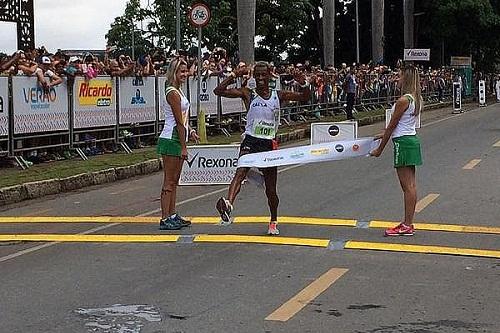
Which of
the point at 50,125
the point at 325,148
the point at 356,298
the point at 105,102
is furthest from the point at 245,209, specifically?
the point at 105,102

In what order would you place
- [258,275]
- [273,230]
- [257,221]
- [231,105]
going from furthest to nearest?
[231,105]
[257,221]
[273,230]
[258,275]

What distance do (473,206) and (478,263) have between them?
3.62 meters

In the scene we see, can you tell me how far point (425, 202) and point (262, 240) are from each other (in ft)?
12.0

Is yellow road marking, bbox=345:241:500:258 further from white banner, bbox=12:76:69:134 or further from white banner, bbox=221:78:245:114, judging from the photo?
white banner, bbox=221:78:245:114

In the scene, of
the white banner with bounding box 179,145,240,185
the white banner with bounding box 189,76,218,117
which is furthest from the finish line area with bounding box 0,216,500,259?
the white banner with bounding box 189,76,218,117

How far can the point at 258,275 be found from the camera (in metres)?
7.91

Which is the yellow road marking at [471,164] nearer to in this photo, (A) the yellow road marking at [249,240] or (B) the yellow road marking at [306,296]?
(A) the yellow road marking at [249,240]

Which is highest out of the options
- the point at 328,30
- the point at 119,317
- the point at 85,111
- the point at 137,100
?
the point at 328,30

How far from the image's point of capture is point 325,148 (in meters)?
10.7

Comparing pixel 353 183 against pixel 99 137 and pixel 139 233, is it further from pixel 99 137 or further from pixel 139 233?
pixel 99 137

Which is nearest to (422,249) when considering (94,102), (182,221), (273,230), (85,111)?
(273,230)

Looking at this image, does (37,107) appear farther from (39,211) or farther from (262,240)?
(262,240)

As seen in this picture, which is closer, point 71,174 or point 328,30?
point 71,174

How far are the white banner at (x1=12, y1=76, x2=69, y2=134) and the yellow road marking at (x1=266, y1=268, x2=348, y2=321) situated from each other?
969cm
